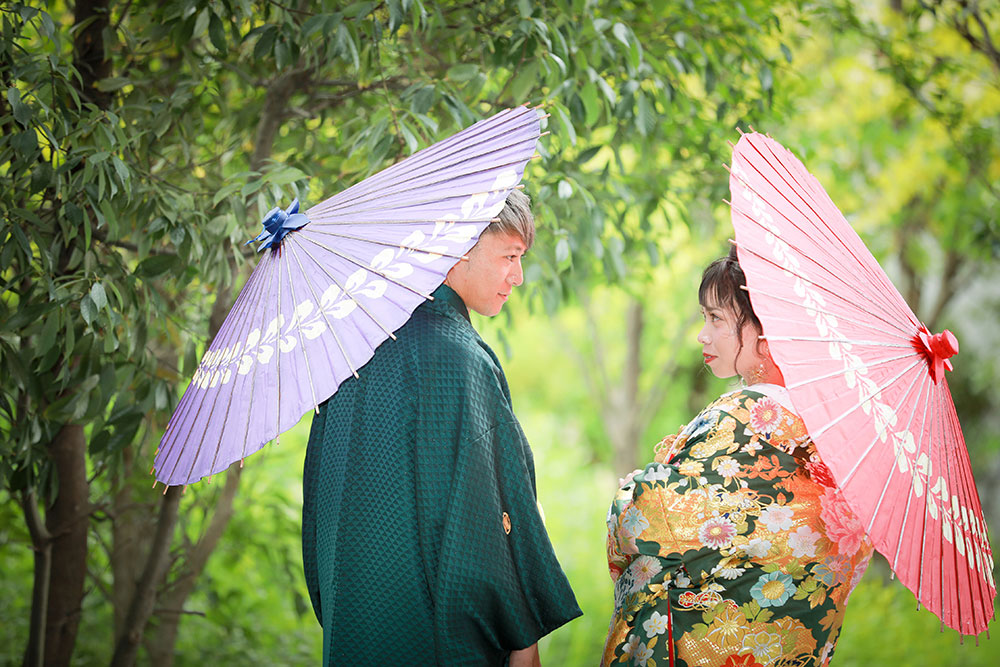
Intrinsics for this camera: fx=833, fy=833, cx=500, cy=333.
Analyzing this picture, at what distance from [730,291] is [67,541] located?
7.44ft

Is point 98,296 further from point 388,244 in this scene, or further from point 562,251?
point 562,251

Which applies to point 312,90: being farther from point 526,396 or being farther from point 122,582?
point 526,396

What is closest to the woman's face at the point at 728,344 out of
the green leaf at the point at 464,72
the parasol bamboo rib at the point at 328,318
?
the parasol bamboo rib at the point at 328,318

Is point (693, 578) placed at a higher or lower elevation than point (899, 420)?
lower

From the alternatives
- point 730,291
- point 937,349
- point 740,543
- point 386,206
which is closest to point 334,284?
point 386,206

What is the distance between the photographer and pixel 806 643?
5.87 feet

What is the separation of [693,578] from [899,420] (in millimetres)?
527

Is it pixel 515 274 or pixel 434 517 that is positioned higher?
pixel 515 274

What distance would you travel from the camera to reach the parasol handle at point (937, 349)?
167 cm

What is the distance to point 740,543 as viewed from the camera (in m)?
1.73

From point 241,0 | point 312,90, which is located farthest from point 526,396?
point 241,0

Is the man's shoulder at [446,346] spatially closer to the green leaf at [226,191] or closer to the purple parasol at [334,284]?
the purple parasol at [334,284]

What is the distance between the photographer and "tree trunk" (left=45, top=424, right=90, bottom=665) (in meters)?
2.64

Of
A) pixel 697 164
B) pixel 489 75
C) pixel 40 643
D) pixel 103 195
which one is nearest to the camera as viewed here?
pixel 103 195
